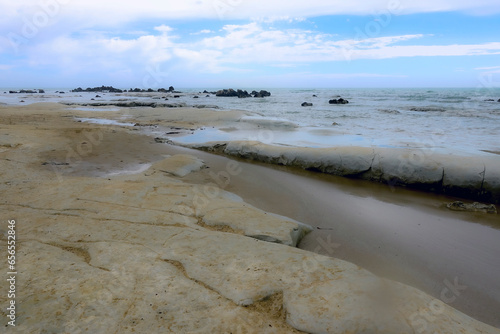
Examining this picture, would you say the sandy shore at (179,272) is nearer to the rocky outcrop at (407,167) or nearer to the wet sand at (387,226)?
the wet sand at (387,226)

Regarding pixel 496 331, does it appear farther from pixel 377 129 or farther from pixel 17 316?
pixel 377 129

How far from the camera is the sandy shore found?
213 centimetres

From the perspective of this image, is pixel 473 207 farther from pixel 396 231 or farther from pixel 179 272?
pixel 179 272

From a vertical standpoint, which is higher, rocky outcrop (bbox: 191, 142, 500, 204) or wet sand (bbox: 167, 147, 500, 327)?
rocky outcrop (bbox: 191, 142, 500, 204)

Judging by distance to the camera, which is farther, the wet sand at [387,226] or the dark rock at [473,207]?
the dark rock at [473,207]

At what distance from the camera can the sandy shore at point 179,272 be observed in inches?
83.8

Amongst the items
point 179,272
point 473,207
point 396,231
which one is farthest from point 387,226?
point 179,272

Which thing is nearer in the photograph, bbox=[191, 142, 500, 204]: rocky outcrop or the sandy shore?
the sandy shore

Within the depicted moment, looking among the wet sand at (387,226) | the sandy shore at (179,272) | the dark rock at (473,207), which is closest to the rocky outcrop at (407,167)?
the wet sand at (387,226)

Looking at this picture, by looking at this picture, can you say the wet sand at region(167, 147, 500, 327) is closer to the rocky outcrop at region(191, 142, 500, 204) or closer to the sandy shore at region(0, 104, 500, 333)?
the sandy shore at region(0, 104, 500, 333)

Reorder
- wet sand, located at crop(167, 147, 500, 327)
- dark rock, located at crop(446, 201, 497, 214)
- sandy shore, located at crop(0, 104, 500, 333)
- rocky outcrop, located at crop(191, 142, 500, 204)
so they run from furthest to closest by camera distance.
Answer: rocky outcrop, located at crop(191, 142, 500, 204), dark rock, located at crop(446, 201, 497, 214), wet sand, located at crop(167, 147, 500, 327), sandy shore, located at crop(0, 104, 500, 333)

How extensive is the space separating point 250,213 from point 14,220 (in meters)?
2.70

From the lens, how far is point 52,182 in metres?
4.91

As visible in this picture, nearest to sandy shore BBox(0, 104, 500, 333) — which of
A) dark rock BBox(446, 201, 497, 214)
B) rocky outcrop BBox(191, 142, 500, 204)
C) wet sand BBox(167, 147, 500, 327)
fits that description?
wet sand BBox(167, 147, 500, 327)
